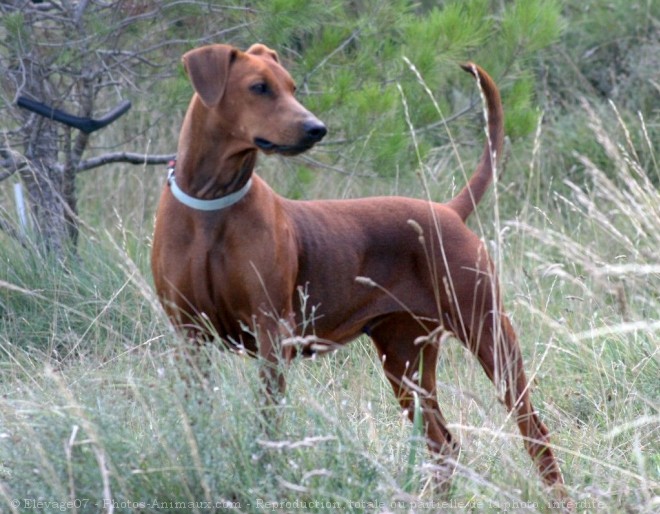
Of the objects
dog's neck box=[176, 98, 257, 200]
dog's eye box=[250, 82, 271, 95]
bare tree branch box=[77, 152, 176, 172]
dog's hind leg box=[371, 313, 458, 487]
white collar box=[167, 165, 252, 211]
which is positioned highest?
dog's eye box=[250, 82, 271, 95]

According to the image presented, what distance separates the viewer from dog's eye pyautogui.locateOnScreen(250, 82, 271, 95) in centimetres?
378

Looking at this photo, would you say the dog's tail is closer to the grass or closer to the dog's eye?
the grass

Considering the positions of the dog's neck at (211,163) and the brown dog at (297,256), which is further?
the dog's neck at (211,163)

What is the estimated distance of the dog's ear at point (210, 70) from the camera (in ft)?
12.3

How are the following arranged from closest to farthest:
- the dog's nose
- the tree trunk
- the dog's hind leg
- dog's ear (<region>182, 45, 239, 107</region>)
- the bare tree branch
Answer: the dog's nose → dog's ear (<region>182, 45, 239, 107</region>) → the dog's hind leg → the tree trunk → the bare tree branch

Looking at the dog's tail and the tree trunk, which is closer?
the dog's tail

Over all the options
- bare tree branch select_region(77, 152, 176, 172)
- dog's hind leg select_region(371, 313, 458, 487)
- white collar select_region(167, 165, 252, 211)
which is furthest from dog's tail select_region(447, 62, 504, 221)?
bare tree branch select_region(77, 152, 176, 172)

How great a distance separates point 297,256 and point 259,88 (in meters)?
0.59

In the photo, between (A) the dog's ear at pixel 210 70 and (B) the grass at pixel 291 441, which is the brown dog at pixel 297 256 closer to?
(A) the dog's ear at pixel 210 70

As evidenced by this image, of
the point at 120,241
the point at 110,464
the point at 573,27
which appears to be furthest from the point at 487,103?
the point at 573,27

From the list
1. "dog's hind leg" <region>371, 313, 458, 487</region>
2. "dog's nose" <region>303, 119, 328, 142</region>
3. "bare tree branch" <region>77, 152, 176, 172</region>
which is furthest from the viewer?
"bare tree branch" <region>77, 152, 176, 172</region>

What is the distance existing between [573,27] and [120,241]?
5.20 m

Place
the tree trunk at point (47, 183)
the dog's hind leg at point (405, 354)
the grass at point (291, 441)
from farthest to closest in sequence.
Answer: the tree trunk at point (47, 183), the dog's hind leg at point (405, 354), the grass at point (291, 441)

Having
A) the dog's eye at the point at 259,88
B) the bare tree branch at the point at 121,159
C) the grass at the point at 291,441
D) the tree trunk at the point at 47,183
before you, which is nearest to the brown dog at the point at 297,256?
the dog's eye at the point at 259,88
